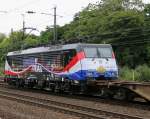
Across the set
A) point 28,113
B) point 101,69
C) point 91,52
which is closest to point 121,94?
point 101,69

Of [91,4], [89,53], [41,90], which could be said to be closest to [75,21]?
[91,4]

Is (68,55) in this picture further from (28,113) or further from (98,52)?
(28,113)

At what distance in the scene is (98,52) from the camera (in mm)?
24562

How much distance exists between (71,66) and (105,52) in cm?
212

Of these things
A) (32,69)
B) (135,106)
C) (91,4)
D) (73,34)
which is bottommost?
(135,106)

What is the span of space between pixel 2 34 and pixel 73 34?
239 ft

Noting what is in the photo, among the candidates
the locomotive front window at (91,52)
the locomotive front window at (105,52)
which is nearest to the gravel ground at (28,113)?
the locomotive front window at (91,52)

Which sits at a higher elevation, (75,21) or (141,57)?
(75,21)

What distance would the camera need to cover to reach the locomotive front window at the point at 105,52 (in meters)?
24.7

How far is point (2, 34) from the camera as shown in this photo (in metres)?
130

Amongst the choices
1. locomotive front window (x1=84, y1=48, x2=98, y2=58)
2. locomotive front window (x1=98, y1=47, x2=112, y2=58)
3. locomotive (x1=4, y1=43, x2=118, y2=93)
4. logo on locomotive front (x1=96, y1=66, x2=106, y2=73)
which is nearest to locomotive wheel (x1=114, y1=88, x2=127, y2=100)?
locomotive (x1=4, y1=43, x2=118, y2=93)

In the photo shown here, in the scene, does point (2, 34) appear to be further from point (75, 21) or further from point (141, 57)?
point (141, 57)

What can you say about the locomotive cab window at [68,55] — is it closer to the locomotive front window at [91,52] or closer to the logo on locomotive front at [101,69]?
the locomotive front window at [91,52]

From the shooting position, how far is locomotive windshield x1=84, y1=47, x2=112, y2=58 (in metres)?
24.2
